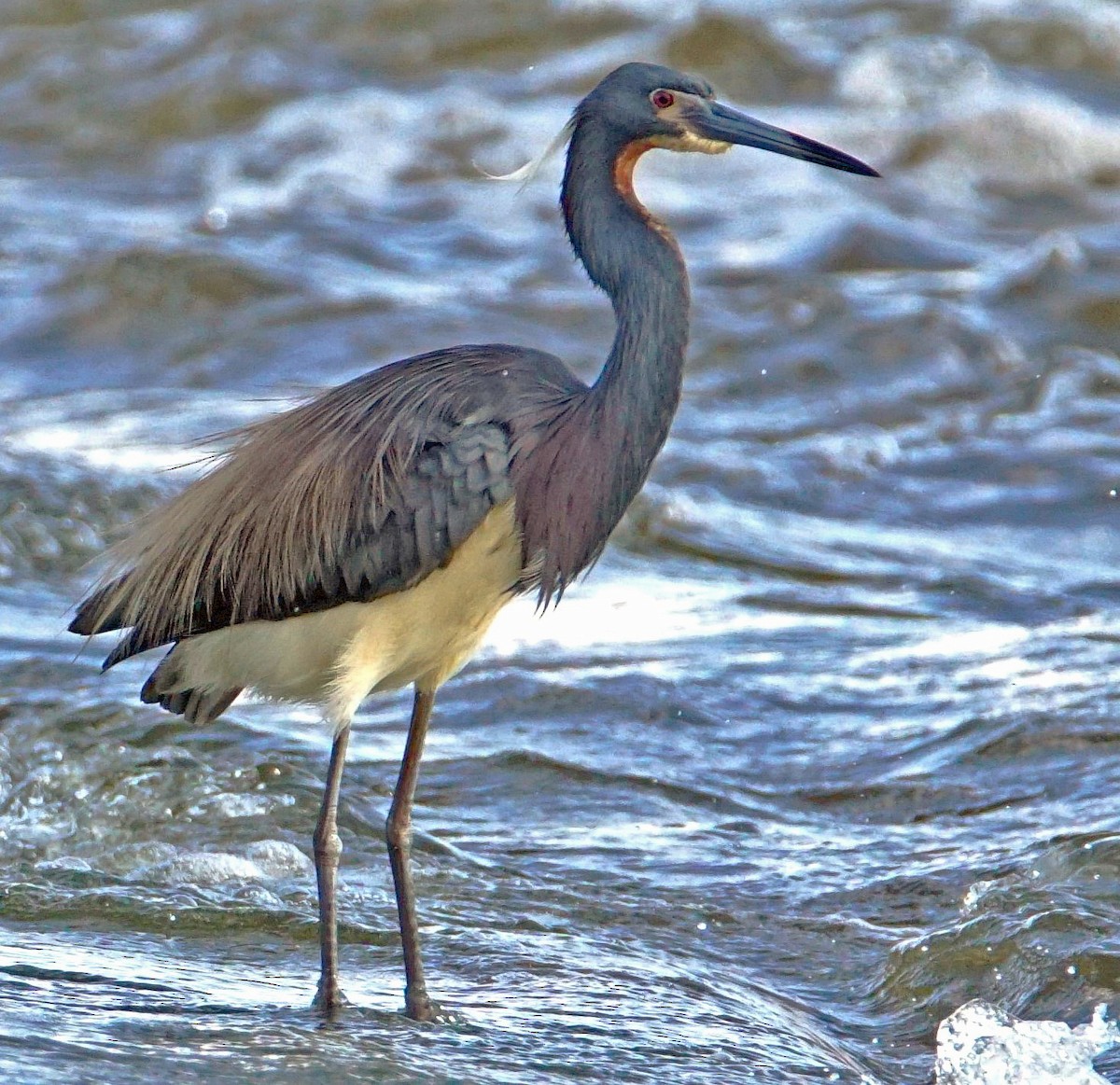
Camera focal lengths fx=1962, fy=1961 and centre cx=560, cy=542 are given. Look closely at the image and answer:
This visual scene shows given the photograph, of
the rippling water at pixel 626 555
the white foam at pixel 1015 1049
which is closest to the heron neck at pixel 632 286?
the rippling water at pixel 626 555

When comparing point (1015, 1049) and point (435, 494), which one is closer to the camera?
point (1015, 1049)

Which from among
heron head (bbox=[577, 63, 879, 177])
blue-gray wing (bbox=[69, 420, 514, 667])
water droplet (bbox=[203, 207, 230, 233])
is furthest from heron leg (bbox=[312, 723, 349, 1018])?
water droplet (bbox=[203, 207, 230, 233])

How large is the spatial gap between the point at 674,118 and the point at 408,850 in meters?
2.11

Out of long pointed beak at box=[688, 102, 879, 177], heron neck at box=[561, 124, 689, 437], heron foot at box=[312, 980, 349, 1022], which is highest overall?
long pointed beak at box=[688, 102, 879, 177]

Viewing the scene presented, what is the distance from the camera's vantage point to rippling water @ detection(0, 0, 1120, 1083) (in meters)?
5.25

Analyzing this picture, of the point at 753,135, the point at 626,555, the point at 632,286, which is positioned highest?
the point at 753,135

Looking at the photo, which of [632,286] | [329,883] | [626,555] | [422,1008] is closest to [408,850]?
[329,883]

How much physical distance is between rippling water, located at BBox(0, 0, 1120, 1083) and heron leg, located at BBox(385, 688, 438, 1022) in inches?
5.4

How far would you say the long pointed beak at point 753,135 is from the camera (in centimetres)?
506

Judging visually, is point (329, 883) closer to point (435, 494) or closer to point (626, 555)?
point (435, 494)

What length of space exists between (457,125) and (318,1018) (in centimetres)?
1171

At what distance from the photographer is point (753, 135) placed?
5102 mm

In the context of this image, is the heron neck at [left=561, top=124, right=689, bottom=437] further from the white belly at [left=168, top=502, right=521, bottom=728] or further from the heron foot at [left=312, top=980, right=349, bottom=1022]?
the heron foot at [left=312, top=980, right=349, bottom=1022]

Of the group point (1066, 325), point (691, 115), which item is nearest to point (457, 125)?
point (1066, 325)
